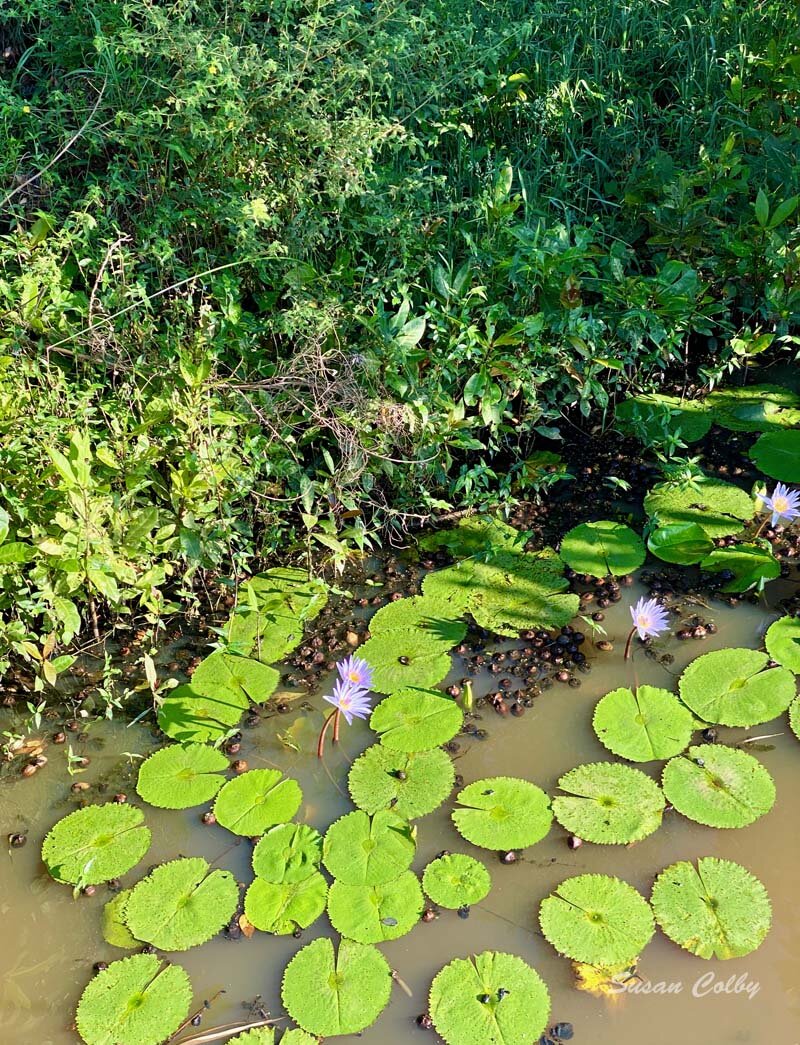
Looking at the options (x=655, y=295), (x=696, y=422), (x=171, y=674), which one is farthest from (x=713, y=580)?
(x=171, y=674)

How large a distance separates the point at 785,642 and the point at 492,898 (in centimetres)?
112

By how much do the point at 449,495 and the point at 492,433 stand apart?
0.25 meters

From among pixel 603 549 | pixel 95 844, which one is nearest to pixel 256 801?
pixel 95 844

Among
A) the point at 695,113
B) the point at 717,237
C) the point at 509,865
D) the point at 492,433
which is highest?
the point at 695,113

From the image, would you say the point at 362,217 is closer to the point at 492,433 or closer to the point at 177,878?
the point at 492,433

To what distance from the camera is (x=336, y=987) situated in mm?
2082

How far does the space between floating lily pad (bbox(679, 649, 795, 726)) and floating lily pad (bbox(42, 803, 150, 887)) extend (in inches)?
58.4

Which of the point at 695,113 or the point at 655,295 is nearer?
the point at 655,295

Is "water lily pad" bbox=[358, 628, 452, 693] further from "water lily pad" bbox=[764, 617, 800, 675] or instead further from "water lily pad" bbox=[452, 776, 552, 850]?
"water lily pad" bbox=[764, 617, 800, 675]

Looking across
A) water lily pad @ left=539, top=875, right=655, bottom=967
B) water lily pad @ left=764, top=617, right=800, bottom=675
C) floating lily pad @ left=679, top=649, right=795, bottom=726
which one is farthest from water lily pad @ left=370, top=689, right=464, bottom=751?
water lily pad @ left=764, top=617, right=800, bottom=675

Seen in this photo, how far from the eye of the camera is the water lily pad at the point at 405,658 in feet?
8.93

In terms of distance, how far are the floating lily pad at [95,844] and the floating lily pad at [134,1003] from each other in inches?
9.7

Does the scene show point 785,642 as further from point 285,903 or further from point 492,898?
point 285,903

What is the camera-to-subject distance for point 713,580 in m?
2.96
